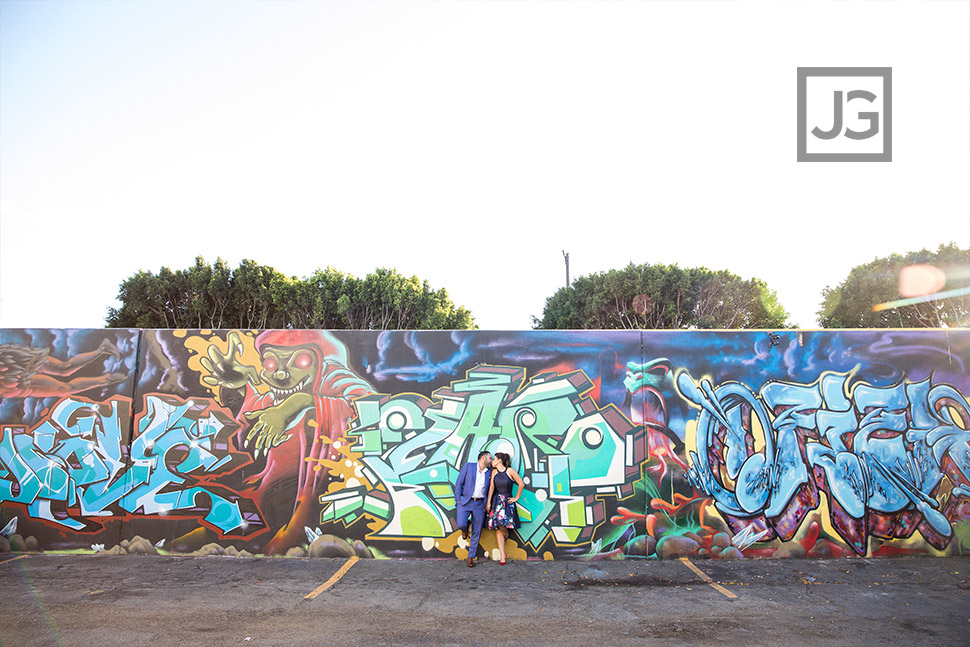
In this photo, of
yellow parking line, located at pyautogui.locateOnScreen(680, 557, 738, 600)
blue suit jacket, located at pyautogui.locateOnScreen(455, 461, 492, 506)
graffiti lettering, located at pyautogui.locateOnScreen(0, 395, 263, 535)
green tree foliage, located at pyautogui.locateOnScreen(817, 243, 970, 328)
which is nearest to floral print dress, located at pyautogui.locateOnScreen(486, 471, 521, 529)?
blue suit jacket, located at pyautogui.locateOnScreen(455, 461, 492, 506)

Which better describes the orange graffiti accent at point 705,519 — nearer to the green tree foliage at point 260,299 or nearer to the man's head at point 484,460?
the man's head at point 484,460

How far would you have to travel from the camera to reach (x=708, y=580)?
6848 millimetres

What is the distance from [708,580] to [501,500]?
8.86 ft

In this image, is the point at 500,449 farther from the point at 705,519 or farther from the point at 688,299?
the point at 688,299

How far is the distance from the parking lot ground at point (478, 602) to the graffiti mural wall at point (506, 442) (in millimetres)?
406

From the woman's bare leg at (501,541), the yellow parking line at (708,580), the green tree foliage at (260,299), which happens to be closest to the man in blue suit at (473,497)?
the woman's bare leg at (501,541)

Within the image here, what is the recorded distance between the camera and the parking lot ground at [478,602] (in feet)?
16.7

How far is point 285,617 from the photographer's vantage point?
18.2ft

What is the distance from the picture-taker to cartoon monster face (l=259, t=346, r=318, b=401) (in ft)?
27.1

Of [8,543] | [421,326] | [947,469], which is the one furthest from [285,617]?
[421,326]

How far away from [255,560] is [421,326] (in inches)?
884

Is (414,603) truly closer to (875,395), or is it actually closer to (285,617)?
(285,617)

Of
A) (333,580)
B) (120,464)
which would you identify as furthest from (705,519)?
(120,464)

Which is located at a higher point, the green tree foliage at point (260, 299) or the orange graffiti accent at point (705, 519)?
the green tree foliage at point (260, 299)
